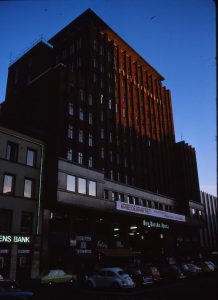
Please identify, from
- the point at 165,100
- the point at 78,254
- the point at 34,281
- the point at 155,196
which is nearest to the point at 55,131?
the point at 78,254

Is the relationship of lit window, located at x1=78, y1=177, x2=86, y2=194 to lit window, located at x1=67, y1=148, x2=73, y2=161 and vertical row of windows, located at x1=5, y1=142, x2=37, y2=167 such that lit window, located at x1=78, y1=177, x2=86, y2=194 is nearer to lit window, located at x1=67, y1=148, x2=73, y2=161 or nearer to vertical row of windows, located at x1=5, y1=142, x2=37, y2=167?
lit window, located at x1=67, y1=148, x2=73, y2=161

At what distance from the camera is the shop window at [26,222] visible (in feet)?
115

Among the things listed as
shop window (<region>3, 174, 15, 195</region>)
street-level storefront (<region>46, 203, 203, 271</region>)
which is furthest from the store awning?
shop window (<region>3, 174, 15, 195</region>)

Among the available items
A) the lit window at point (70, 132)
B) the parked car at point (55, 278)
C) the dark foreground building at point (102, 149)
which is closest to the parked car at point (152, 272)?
the parked car at point (55, 278)

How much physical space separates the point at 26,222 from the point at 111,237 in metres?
14.7

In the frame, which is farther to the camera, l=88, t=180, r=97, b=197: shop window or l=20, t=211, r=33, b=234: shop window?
l=88, t=180, r=97, b=197: shop window

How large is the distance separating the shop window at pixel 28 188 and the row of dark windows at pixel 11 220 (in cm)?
216

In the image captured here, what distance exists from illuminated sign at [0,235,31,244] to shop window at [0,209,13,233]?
1.02 m

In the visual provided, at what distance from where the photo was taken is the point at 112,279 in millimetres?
24875

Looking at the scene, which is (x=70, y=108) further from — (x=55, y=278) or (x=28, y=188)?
(x=55, y=278)

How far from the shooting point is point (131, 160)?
191 ft

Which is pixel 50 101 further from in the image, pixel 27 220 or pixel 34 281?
pixel 34 281

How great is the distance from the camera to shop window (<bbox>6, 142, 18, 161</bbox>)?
36000 millimetres

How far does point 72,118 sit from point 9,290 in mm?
32913
